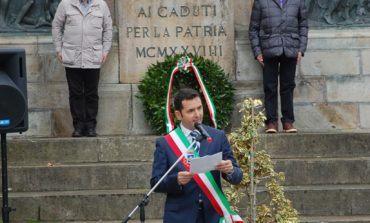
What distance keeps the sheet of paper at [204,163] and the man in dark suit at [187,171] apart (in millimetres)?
173

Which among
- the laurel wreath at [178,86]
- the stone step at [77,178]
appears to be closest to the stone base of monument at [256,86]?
the laurel wreath at [178,86]

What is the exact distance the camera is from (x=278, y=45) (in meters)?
12.4

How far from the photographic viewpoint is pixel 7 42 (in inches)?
527

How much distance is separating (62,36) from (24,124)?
14.3 ft

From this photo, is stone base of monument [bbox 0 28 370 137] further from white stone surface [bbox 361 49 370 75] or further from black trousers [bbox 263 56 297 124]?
black trousers [bbox 263 56 297 124]

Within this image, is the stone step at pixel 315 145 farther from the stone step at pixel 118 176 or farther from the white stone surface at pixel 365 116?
the white stone surface at pixel 365 116

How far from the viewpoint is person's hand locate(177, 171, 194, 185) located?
651cm

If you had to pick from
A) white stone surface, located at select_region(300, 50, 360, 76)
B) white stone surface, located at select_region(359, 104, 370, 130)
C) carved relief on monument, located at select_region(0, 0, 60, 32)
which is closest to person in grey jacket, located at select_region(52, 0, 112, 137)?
carved relief on monument, located at select_region(0, 0, 60, 32)

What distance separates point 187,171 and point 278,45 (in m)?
5.93

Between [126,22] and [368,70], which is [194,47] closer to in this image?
[126,22]

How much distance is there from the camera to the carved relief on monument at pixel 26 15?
44.3ft

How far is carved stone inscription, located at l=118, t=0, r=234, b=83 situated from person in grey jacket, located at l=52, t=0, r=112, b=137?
2.30 feet

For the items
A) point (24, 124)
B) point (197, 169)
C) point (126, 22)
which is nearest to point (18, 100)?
point (24, 124)

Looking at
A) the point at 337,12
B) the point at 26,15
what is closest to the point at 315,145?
the point at 337,12
